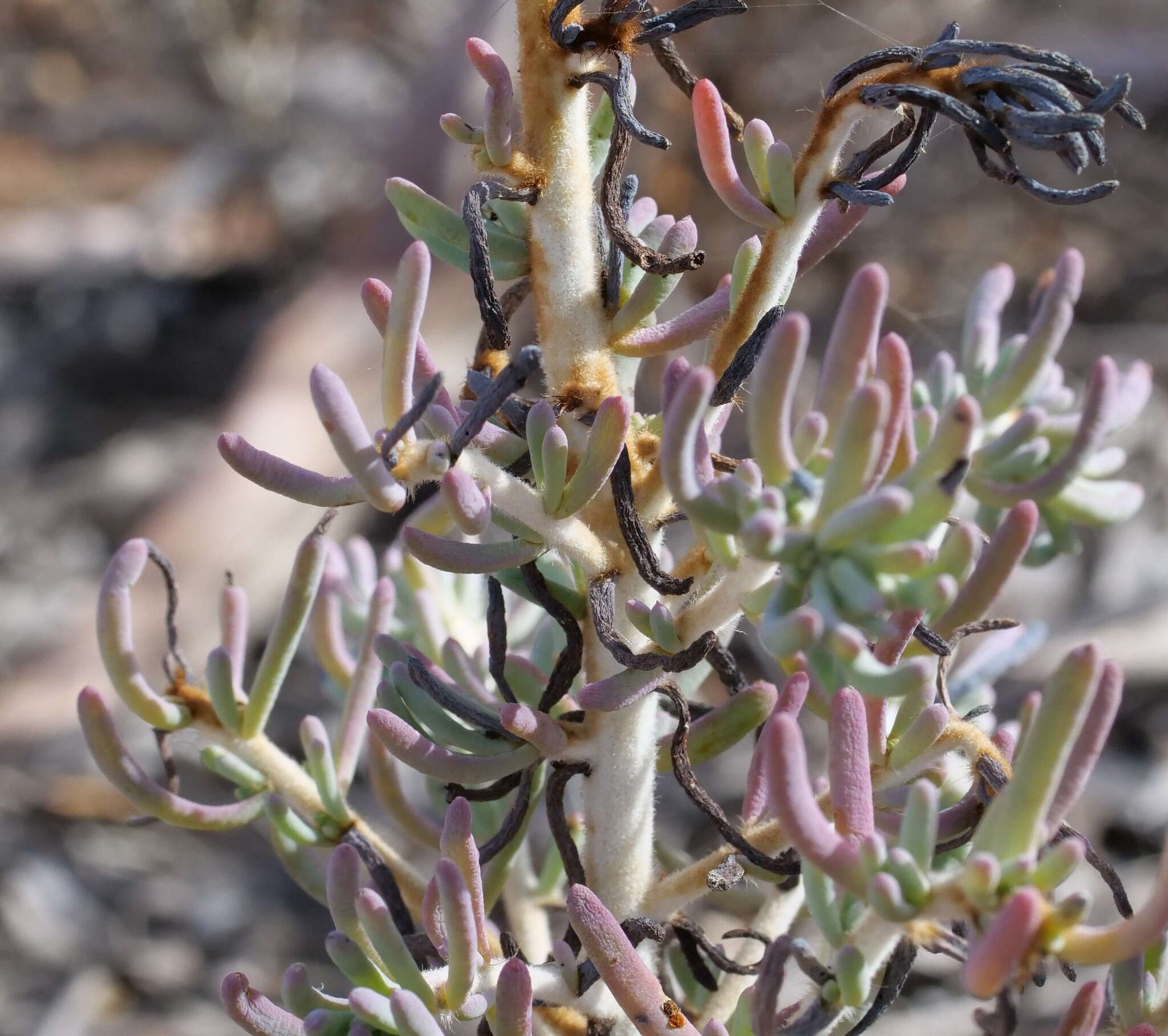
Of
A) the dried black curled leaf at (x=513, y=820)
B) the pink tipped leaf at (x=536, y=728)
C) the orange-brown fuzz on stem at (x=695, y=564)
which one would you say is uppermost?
the orange-brown fuzz on stem at (x=695, y=564)

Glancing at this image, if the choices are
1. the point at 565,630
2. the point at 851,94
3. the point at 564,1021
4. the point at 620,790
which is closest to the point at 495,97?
the point at 851,94

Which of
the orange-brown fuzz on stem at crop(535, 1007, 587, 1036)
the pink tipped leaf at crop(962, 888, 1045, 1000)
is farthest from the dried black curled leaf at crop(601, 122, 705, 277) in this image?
the orange-brown fuzz on stem at crop(535, 1007, 587, 1036)

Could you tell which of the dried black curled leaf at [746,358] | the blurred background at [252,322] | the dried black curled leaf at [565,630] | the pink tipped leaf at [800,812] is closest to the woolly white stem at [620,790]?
the dried black curled leaf at [565,630]

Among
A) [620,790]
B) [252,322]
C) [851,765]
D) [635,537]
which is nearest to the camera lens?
[851,765]

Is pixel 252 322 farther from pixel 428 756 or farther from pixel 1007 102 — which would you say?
pixel 1007 102

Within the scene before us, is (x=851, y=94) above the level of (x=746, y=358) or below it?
above

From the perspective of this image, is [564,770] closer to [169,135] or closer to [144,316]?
[144,316]

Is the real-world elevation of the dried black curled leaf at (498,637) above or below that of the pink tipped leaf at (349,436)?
below

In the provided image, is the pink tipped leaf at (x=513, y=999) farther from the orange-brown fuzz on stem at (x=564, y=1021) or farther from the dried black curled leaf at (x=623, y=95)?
the dried black curled leaf at (x=623, y=95)

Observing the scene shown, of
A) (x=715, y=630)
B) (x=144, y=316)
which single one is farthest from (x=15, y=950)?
(x=144, y=316)
